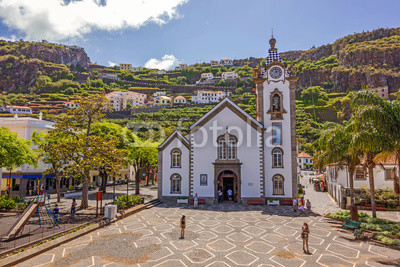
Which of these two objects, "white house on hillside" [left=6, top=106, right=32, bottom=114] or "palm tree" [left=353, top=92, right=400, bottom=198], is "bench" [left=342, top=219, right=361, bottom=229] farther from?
"white house on hillside" [left=6, top=106, right=32, bottom=114]

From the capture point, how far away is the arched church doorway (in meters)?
31.8

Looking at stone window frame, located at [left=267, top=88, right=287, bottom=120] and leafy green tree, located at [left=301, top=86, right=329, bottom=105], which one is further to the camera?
leafy green tree, located at [left=301, top=86, right=329, bottom=105]

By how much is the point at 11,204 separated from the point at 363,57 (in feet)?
672

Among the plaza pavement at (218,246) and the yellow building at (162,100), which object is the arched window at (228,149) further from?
the yellow building at (162,100)

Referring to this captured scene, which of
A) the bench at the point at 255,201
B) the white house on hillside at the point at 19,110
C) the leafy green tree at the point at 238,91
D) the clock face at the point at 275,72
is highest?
the leafy green tree at the point at 238,91

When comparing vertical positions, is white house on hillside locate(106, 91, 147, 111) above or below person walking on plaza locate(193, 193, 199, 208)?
above

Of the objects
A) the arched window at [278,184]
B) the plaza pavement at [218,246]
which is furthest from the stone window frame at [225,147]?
the plaza pavement at [218,246]

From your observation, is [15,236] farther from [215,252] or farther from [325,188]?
[325,188]

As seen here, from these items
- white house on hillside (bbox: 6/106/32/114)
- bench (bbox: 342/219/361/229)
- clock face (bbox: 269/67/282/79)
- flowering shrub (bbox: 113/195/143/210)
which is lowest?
bench (bbox: 342/219/361/229)

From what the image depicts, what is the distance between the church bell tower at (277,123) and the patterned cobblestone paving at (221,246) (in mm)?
7817

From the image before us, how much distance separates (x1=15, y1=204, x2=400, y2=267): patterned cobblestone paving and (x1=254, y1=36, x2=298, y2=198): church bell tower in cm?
782

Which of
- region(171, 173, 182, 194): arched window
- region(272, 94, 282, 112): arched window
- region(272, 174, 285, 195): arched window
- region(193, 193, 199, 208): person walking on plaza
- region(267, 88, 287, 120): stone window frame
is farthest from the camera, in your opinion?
region(171, 173, 182, 194): arched window

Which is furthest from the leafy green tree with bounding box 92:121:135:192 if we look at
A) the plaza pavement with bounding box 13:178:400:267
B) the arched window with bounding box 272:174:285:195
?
the arched window with bounding box 272:174:285:195

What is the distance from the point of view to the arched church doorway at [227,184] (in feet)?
104
